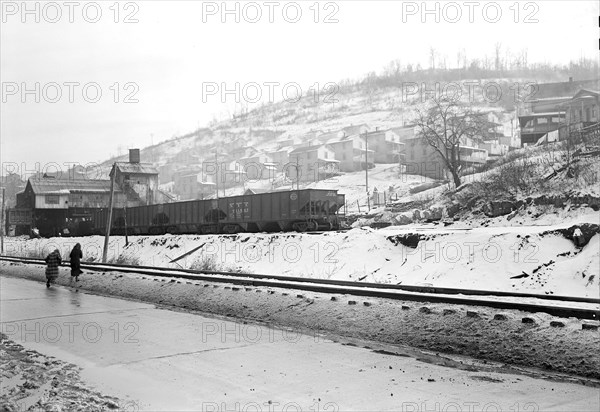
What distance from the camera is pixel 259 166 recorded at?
4683 inches

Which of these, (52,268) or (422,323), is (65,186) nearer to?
(52,268)

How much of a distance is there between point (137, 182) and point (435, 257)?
225 ft

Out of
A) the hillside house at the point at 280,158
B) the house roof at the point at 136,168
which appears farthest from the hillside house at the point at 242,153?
the house roof at the point at 136,168

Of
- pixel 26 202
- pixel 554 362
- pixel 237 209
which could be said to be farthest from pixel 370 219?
pixel 26 202

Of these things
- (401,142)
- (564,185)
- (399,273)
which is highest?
(401,142)

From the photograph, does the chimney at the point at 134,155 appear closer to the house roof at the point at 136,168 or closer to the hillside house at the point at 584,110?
the house roof at the point at 136,168

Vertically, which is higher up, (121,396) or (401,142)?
(401,142)

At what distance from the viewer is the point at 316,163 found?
89938 mm

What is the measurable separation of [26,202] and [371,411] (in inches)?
3317

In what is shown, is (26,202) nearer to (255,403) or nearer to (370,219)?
(370,219)

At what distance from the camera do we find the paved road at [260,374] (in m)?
6.35

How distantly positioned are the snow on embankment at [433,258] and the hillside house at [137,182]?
51724 mm

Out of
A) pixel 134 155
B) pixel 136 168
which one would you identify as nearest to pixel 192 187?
pixel 134 155

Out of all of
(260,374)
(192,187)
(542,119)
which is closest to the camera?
(260,374)
